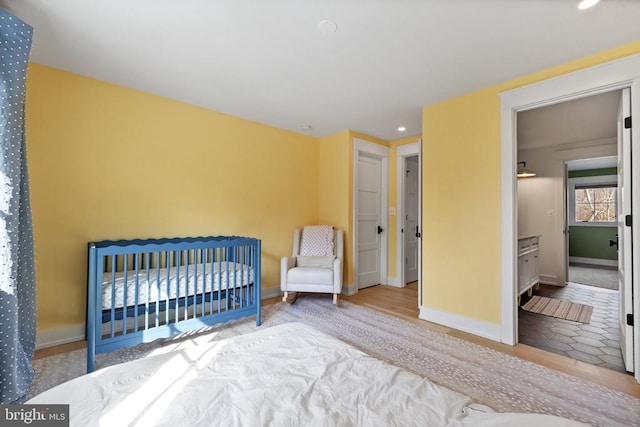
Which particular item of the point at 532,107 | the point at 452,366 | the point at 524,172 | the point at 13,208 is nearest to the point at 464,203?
the point at 532,107

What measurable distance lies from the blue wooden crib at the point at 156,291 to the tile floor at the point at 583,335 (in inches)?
109

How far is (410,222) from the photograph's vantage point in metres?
4.86

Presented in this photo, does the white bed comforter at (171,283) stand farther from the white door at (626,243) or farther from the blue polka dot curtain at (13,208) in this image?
the white door at (626,243)

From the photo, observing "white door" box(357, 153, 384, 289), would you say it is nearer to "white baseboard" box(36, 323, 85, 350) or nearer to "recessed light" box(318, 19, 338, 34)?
"recessed light" box(318, 19, 338, 34)

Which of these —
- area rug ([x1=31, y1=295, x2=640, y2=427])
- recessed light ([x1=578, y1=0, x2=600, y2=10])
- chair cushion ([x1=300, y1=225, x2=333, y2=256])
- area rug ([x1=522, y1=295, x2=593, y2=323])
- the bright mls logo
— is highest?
recessed light ([x1=578, y1=0, x2=600, y2=10])

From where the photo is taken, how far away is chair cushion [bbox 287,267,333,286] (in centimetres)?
346

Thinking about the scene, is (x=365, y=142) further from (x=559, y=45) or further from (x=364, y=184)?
(x=559, y=45)

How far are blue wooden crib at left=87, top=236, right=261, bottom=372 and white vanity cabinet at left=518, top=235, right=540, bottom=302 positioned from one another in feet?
10.5

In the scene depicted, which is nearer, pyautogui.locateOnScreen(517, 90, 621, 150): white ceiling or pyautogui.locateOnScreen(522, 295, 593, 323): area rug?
pyautogui.locateOnScreen(517, 90, 621, 150): white ceiling

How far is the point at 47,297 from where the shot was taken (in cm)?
238

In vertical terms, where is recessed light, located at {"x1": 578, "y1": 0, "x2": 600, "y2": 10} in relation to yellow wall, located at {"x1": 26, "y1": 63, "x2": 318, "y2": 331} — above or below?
above

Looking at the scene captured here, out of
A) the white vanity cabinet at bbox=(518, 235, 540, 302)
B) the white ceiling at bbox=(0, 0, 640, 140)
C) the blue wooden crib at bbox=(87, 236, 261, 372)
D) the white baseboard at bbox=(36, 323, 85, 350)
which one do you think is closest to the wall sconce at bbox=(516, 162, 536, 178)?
the white vanity cabinet at bbox=(518, 235, 540, 302)

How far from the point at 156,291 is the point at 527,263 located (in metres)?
4.49

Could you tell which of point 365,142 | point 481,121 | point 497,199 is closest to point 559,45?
point 481,121
